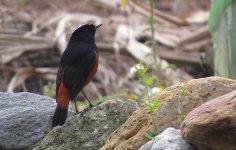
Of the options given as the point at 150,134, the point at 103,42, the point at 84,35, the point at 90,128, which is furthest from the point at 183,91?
the point at 103,42

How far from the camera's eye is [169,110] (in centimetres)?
436

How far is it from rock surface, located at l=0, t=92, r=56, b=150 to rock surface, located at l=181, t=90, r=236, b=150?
1560 mm

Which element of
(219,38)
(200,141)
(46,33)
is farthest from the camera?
(46,33)

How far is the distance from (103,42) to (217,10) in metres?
2.94

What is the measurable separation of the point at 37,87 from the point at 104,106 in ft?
13.8

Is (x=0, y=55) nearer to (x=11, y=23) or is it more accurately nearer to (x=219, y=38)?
(x=11, y=23)

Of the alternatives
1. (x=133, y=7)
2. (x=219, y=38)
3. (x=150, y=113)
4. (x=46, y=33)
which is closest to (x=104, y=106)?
(x=150, y=113)

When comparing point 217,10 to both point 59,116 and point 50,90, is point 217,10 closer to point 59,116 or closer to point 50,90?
point 50,90

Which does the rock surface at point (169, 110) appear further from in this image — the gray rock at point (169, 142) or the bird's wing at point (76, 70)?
the bird's wing at point (76, 70)

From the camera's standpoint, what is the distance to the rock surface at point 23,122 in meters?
5.05

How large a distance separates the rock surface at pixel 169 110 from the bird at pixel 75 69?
0.66 m

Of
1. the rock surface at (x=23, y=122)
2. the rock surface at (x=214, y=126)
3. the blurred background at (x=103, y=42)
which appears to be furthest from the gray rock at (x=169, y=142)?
the blurred background at (x=103, y=42)

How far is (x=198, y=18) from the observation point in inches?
444

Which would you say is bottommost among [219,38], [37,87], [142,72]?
[37,87]
